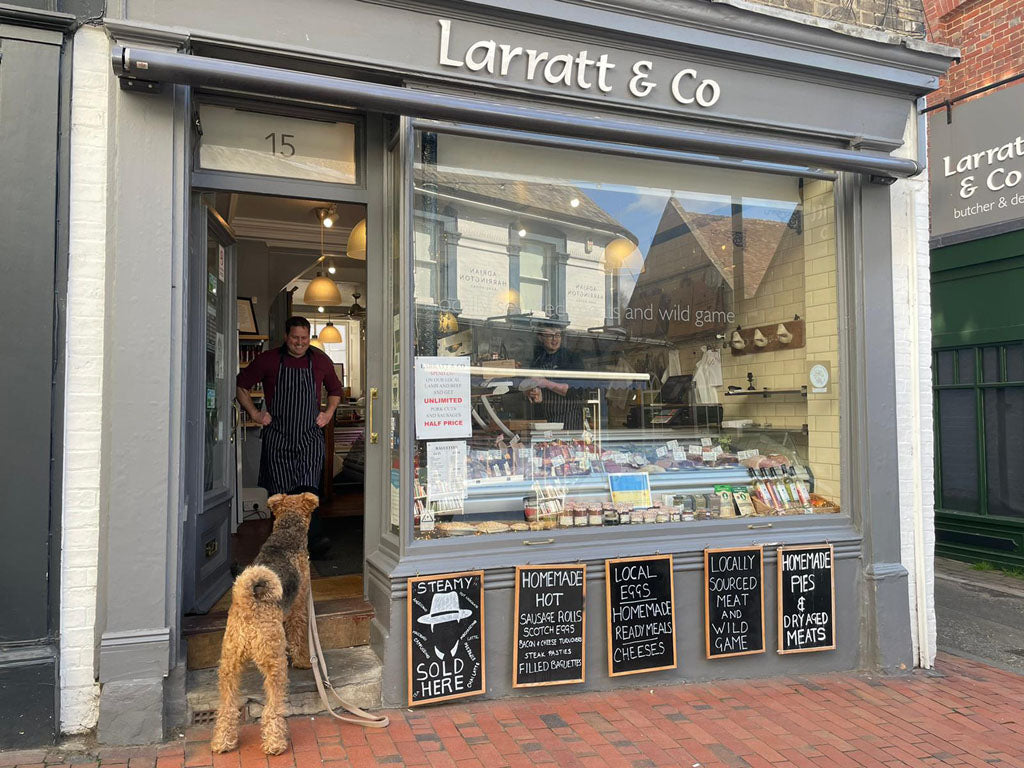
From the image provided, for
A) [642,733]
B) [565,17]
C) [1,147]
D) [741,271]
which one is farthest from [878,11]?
[1,147]

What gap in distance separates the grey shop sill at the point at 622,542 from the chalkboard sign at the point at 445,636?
0.10 m

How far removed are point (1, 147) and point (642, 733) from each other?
168 inches

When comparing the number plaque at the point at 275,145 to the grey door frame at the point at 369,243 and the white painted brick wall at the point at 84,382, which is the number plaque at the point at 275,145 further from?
the white painted brick wall at the point at 84,382

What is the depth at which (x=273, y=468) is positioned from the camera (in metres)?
5.05

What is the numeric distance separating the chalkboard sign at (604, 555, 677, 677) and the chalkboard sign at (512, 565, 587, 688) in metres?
0.19

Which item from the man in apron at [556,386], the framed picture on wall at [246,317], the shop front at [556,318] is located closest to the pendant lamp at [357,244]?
the shop front at [556,318]

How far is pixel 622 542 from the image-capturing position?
451 centimetres

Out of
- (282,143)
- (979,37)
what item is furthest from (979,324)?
(282,143)

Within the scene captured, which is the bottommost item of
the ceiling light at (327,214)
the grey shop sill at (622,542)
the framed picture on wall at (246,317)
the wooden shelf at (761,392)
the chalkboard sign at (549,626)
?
the chalkboard sign at (549,626)

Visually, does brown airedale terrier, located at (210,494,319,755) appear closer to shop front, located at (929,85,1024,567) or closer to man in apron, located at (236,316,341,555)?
man in apron, located at (236,316,341,555)

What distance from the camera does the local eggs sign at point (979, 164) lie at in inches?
269

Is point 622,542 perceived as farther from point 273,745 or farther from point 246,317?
point 246,317

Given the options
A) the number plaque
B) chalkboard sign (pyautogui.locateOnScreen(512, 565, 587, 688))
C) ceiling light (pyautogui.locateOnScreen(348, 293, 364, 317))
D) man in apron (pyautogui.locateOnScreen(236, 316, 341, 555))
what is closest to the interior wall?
ceiling light (pyautogui.locateOnScreen(348, 293, 364, 317))

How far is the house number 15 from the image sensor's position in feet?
13.7
